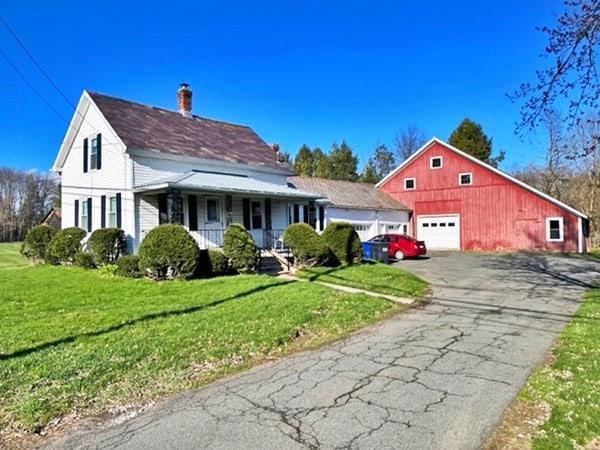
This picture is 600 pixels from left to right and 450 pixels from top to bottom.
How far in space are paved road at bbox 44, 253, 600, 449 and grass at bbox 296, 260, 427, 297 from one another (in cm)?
388

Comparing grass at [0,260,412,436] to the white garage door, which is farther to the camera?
the white garage door

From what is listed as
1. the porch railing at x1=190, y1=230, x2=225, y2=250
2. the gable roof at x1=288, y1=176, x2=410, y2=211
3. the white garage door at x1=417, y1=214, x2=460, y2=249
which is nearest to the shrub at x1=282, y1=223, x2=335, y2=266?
the porch railing at x1=190, y1=230, x2=225, y2=250

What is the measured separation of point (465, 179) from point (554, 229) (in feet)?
21.9

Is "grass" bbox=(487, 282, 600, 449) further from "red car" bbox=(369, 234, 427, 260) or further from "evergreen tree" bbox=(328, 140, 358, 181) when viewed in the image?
"evergreen tree" bbox=(328, 140, 358, 181)

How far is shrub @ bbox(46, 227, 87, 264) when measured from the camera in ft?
58.6

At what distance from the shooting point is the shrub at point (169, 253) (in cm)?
1322

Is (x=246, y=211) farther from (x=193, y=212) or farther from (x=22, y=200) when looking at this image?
(x=22, y=200)

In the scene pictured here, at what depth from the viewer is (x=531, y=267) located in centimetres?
2005

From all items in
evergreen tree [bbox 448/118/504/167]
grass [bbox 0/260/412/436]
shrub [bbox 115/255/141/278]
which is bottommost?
grass [bbox 0/260/412/436]

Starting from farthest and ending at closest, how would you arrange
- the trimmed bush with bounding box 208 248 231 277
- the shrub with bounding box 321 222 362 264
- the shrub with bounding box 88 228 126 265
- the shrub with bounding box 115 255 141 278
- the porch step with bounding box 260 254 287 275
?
the shrub with bounding box 321 222 362 264
the porch step with bounding box 260 254 287 275
the shrub with bounding box 88 228 126 265
the trimmed bush with bounding box 208 248 231 277
the shrub with bounding box 115 255 141 278

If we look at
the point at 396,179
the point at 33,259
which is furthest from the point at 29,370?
the point at 396,179

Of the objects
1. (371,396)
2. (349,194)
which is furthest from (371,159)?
(371,396)

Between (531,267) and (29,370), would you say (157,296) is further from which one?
(531,267)

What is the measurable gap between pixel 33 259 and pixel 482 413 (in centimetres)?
2142
